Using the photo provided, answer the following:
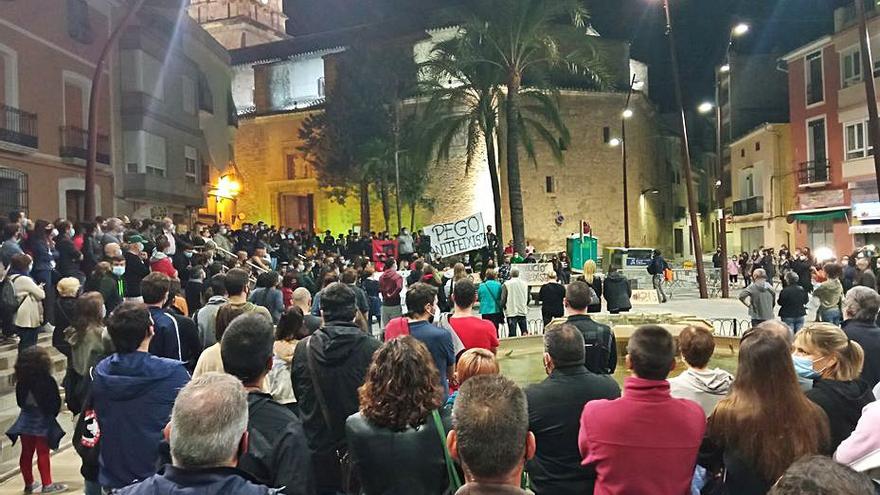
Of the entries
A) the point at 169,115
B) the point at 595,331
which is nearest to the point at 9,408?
the point at 595,331

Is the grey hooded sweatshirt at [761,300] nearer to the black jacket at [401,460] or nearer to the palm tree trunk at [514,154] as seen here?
the black jacket at [401,460]

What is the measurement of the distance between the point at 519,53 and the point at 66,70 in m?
15.4

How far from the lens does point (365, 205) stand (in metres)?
41.8

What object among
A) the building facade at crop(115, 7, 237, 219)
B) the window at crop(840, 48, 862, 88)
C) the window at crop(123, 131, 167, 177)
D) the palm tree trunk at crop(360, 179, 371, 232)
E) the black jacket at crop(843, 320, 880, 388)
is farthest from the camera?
the palm tree trunk at crop(360, 179, 371, 232)

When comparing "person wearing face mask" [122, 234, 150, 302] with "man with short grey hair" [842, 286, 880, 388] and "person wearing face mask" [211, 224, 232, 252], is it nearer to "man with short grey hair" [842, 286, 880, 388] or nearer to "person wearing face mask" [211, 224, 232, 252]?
"man with short grey hair" [842, 286, 880, 388]

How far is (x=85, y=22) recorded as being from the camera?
2309 centimetres

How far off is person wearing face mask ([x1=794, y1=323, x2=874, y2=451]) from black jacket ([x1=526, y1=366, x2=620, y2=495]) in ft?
3.70

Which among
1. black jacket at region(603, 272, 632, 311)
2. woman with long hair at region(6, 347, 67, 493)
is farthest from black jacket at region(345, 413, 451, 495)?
black jacket at region(603, 272, 632, 311)

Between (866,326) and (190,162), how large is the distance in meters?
30.7

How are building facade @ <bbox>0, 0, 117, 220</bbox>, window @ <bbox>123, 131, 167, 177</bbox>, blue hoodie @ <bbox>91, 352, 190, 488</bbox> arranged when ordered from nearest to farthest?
1. blue hoodie @ <bbox>91, 352, 190, 488</bbox>
2. building facade @ <bbox>0, 0, 117, 220</bbox>
3. window @ <bbox>123, 131, 167, 177</bbox>

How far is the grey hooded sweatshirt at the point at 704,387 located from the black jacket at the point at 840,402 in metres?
0.43

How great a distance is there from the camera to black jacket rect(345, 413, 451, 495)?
2.94 metres

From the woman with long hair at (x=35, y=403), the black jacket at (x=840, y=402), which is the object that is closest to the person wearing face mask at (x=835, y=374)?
the black jacket at (x=840, y=402)

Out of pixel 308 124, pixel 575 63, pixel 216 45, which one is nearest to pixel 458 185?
pixel 308 124
